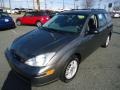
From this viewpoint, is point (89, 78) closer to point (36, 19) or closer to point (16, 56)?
point (16, 56)

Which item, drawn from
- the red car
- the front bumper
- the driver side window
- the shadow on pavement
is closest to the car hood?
the front bumper

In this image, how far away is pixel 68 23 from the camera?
471cm

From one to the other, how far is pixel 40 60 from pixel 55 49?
1.36 feet

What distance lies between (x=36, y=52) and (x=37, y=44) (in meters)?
0.39

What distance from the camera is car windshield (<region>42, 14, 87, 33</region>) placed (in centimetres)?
444

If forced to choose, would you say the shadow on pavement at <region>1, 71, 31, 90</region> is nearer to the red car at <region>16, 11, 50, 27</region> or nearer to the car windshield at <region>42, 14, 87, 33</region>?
the car windshield at <region>42, 14, 87, 33</region>

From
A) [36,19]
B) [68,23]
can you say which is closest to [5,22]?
[36,19]

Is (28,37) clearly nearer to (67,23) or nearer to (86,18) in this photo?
(67,23)

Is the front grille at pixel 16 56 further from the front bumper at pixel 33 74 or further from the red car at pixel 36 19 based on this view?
the red car at pixel 36 19

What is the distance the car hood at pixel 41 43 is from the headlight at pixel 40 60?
84 millimetres

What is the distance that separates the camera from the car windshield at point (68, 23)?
444 cm

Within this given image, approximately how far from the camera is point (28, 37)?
14.0 feet

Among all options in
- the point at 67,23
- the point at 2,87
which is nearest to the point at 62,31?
the point at 67,23

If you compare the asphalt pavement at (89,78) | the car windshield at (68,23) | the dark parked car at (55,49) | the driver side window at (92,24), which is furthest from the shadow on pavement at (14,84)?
the driver side window at (92,24)
